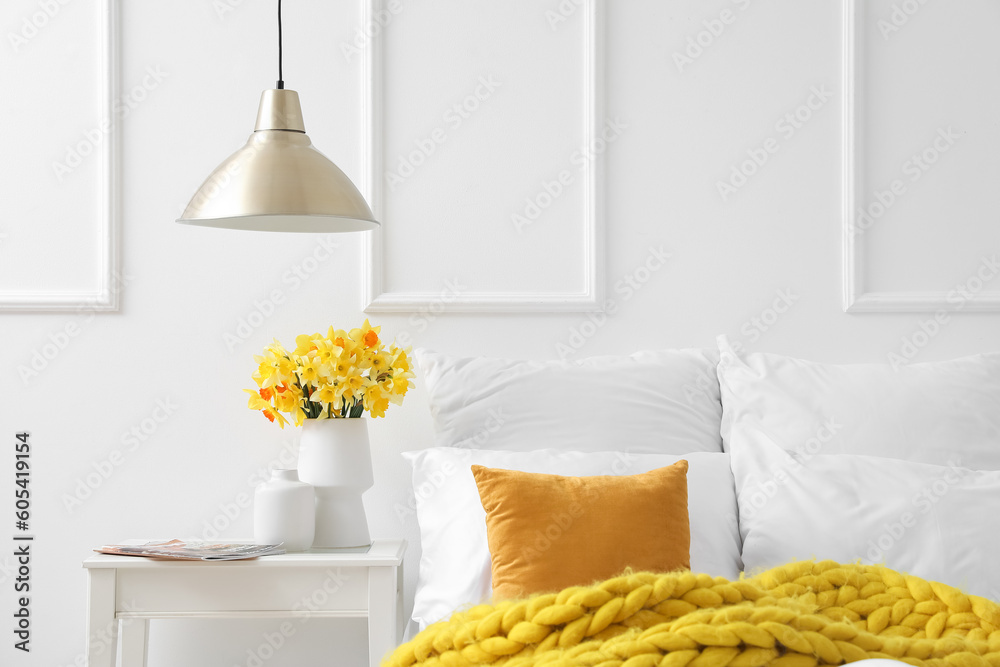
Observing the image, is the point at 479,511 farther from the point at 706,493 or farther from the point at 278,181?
the point at 278,181

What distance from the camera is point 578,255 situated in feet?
6.98

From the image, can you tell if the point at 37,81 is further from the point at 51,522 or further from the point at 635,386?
the point at 635,386

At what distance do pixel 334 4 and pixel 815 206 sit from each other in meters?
1.32

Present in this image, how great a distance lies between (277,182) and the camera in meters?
1.46

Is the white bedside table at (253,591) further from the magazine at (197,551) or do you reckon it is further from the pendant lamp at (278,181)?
the pendant lamp at (278,181)

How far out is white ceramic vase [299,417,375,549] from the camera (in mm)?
1833

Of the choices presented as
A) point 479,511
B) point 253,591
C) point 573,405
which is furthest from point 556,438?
point 253,591

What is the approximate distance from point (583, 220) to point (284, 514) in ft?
3.30

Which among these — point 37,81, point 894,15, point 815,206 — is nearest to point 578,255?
point 815,206

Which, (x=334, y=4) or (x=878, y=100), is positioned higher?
(x=334, y=4)

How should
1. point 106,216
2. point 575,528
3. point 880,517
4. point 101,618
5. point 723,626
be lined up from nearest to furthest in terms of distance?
point 723,626
point 575,528
point 880,517
point 101,618
point 106,216

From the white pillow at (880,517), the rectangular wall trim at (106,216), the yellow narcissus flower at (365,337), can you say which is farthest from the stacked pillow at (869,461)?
the rectangular wall trim at (106,216)

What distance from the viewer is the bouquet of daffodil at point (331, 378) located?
5.97 feet

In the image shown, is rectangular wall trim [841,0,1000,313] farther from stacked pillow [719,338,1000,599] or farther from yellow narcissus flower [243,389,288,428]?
yellow narcissus flower [243,389,288,428]
